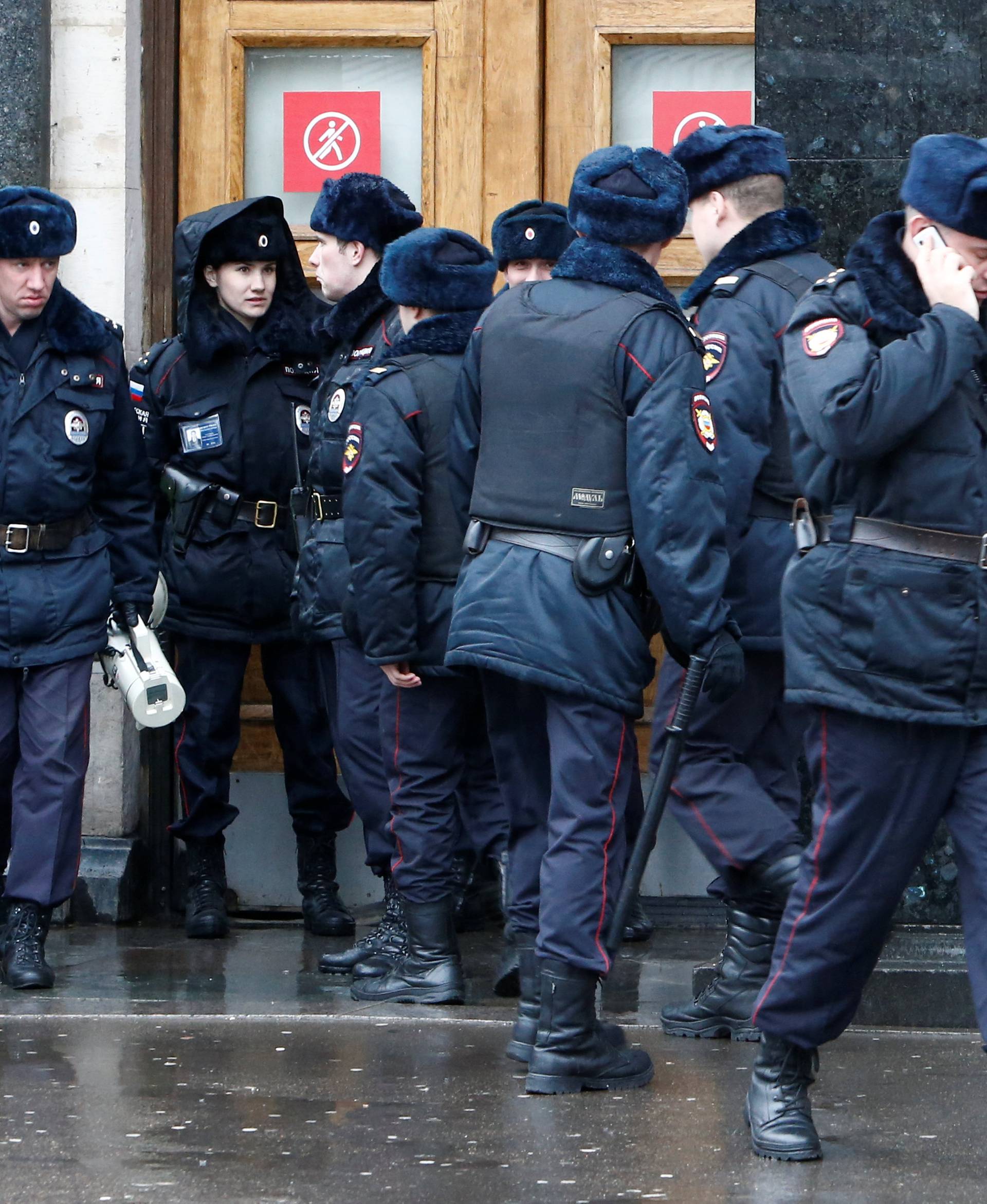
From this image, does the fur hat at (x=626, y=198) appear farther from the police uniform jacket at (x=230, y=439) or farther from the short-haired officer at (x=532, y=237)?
the police uniform jacket at (x=230, y=439)

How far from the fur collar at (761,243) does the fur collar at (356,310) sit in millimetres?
1090

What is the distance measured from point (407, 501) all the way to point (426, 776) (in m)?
0.73

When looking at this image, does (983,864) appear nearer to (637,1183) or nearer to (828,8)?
(637,1183)

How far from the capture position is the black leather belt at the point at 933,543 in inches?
146

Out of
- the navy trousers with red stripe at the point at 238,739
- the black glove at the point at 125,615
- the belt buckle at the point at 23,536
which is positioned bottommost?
the navy trousers with red stripe at the point at 238,739

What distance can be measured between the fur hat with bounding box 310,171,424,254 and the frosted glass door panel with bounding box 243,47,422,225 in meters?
0.87

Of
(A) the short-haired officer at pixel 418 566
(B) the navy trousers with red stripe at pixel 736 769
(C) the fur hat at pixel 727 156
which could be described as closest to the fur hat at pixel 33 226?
(A) the short-haired officer at pixel 418 566

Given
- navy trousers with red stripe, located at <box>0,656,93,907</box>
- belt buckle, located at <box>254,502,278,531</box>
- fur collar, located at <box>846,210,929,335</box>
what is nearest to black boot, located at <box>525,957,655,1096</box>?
fur collar, located at <box>846,210,929,335</box>

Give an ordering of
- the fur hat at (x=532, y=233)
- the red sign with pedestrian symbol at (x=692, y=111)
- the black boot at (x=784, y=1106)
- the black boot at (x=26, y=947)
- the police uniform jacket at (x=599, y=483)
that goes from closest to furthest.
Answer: the black boot at (x=784, y=1106) → the police uniform jacket at (x=599, y=483) → the black boot at (x=26, y=947) → the fur hat at (x=532, y=233) → the red sign with pedestrian symbol at (x=692, y=111)

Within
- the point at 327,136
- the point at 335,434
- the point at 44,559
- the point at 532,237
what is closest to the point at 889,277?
the point at 335,434

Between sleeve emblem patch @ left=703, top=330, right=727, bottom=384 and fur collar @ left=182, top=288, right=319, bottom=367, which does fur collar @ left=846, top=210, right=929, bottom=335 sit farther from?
fur collar @ left=182, top=288, right=319, bottom=367

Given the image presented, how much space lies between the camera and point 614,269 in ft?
15.0

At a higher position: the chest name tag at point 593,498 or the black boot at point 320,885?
the chest name tag at point 593,498

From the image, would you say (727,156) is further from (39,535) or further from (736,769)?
(39,535)
